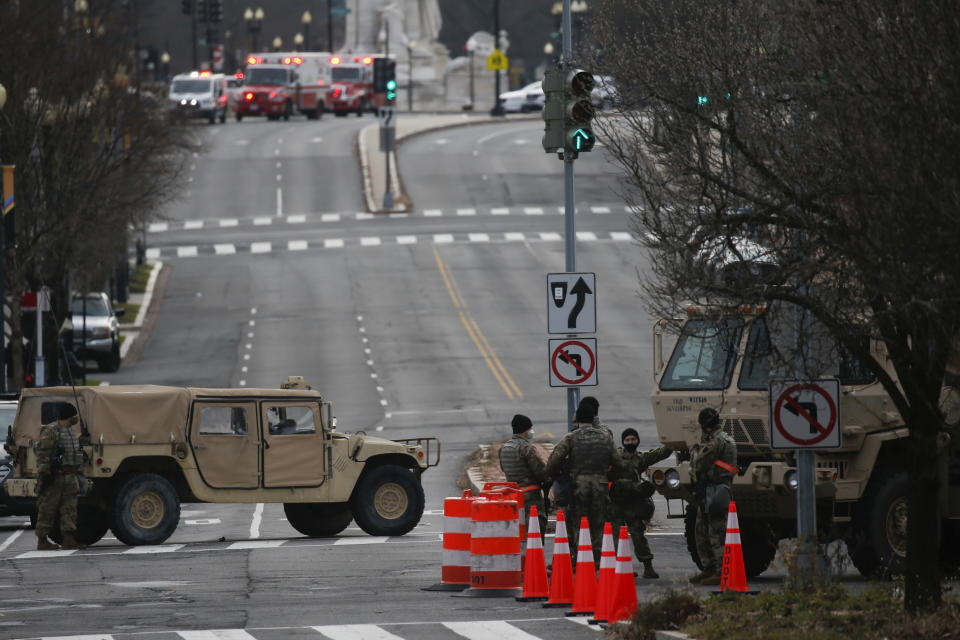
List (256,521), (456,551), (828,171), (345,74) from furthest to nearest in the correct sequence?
(345,74) < (256,521) < (456,551) < (828,171)

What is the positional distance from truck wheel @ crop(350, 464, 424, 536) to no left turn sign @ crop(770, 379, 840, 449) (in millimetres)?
8704

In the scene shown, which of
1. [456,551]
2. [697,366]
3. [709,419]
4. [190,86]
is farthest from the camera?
[190,86]

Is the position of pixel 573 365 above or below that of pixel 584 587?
above

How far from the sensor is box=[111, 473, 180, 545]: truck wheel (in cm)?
2245

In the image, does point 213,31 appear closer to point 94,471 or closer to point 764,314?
point 94,471

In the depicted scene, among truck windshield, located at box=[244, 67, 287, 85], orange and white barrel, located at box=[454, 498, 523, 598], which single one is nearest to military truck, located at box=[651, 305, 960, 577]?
orange and white barrel, located at box=[454, 498, 523, 598]

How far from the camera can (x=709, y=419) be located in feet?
57.7

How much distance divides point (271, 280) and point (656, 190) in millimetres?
45008

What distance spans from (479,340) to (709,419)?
32.4m

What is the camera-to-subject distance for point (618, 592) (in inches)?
588

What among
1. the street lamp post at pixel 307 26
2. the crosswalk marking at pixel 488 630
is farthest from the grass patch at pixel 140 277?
the street lamp post at pixel 307 26

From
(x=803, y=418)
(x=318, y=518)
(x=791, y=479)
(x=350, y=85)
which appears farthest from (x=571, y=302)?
(x=350, y=85)

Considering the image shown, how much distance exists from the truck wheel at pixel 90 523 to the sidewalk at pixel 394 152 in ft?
160

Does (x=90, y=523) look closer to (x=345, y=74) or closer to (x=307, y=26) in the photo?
(x=345, y=74)
